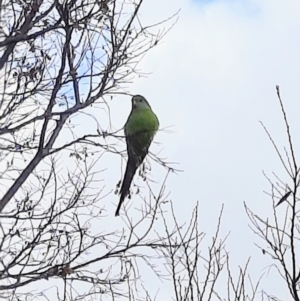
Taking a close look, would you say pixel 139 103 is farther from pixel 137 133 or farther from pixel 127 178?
pixel 127 178

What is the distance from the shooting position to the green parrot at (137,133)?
5289 mm

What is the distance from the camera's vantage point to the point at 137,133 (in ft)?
18.2

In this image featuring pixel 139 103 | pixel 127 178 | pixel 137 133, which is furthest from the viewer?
pixel 139 103

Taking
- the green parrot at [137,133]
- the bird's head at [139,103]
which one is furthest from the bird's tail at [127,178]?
Answer: the bird's head at [139,103]

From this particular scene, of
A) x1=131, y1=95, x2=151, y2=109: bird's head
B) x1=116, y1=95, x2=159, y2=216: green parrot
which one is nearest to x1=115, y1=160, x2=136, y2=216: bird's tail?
x1=116, y1=95, x2=159, y2=216: green parrot

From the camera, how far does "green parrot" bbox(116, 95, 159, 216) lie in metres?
5.29

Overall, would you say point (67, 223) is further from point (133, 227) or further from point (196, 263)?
point (196, 263)

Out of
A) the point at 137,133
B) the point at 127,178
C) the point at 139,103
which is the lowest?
the point at 127,178

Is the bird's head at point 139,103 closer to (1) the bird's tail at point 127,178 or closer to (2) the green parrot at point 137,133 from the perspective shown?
(2) the green parrot at point 137,133

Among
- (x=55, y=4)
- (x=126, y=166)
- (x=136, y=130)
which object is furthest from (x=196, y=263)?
(x=55, y=4)

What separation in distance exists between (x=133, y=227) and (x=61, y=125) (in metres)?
1.15

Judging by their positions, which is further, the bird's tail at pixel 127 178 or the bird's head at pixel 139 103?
the bird's head at pixel 139 103

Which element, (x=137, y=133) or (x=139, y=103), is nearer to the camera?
(x=137, y=133)

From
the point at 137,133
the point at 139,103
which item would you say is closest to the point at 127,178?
the point at 137,133
